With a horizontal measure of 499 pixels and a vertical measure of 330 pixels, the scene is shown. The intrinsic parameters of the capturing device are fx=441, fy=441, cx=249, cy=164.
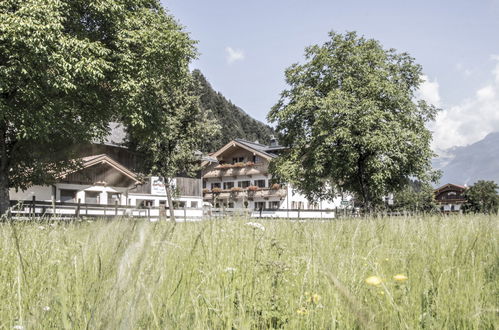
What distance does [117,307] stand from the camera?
123 centimetres

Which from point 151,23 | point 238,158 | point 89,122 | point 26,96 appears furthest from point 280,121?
point 238,158

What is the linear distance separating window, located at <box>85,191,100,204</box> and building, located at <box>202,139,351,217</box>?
23.8m

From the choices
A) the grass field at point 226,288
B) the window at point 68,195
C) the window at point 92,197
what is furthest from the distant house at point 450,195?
the grass field at point 226,288

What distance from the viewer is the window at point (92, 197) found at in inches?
1426

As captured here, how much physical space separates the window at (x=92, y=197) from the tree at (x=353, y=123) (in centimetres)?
1490

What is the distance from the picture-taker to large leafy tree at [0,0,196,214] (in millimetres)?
15781

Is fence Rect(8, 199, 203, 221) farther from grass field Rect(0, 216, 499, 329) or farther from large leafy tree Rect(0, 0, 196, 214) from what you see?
large leafy tree Rect(0, 0, 196, 214)

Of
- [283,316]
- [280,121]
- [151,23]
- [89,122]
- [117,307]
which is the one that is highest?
[151,23]

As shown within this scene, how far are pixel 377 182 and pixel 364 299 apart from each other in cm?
2893

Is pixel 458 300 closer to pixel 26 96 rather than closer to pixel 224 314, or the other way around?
pixel 224 314

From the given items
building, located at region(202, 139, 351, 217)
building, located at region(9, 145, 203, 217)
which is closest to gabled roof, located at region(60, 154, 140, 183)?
building, located at region(9, 145, 203, 217)

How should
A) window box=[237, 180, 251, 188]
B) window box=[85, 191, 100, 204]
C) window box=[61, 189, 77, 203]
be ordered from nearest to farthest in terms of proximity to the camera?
window box=[61, 189, 77, 203], window box=[85, 191, 100, 204], window box=[237, 180, 251, 188]

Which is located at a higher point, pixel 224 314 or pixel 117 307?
pixel 117 307

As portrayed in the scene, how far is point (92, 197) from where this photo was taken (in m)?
36.9
